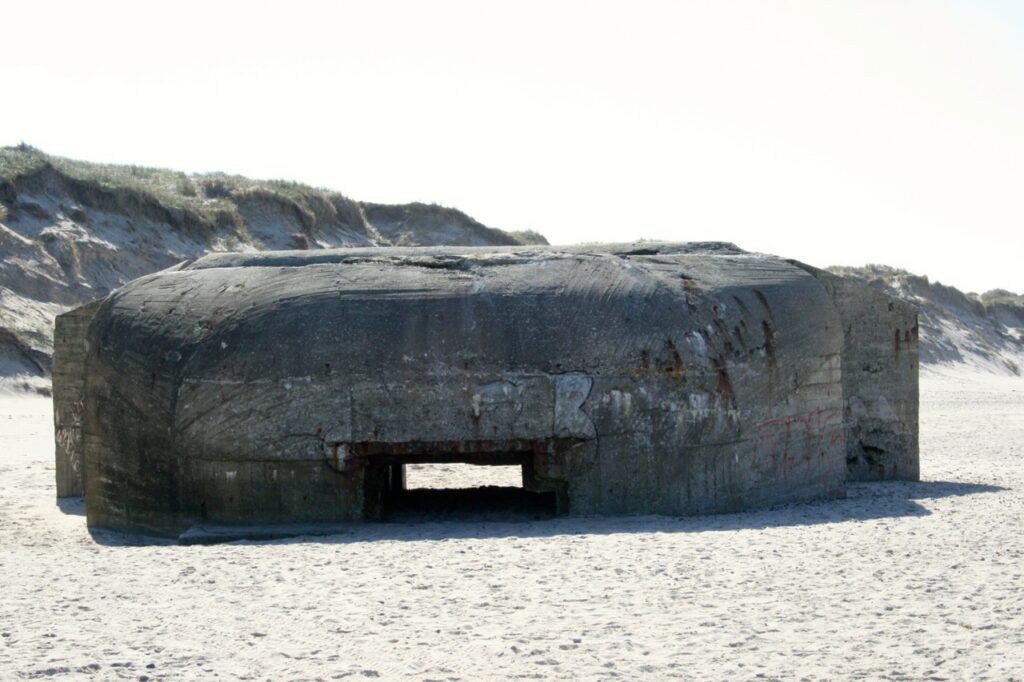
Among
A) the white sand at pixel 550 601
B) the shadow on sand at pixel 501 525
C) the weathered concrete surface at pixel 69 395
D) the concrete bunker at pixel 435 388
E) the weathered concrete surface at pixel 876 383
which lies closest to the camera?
the white sand at pixel 550 601

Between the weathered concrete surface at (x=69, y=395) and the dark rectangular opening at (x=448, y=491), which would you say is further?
the weathered concrete surface at (x=69, y=395)

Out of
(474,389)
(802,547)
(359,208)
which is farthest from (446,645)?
(359,208)

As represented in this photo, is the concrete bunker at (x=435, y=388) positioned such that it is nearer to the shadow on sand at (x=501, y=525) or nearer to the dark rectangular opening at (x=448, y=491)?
the dark rectangular opening at (x=448, y=491)

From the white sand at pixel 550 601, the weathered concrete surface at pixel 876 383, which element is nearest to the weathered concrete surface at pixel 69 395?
the white sand at pixel 550 601

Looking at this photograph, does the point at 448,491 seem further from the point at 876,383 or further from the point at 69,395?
the point at 876,383

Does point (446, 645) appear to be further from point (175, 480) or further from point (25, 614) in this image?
point (175, 480)

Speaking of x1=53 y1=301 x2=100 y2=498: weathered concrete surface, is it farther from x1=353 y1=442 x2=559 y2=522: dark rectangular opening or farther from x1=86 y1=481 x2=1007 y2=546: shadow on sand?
x1=353 y1=442 x2=559 y2=522: dark rectangular opening

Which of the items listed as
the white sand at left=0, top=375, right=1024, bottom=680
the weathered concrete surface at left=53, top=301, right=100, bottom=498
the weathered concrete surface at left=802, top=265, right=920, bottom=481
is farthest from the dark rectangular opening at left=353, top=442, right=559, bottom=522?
the weathered concrete surface at left=53, top=301, right=100, bottom=498

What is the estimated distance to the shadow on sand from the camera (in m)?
6.83

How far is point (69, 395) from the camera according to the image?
9758 mm

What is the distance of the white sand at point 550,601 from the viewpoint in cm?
428

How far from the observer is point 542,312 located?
24.5ft

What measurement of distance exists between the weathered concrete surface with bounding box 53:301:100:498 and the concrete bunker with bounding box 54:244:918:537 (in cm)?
187

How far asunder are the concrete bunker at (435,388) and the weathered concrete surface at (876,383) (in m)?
1.35
